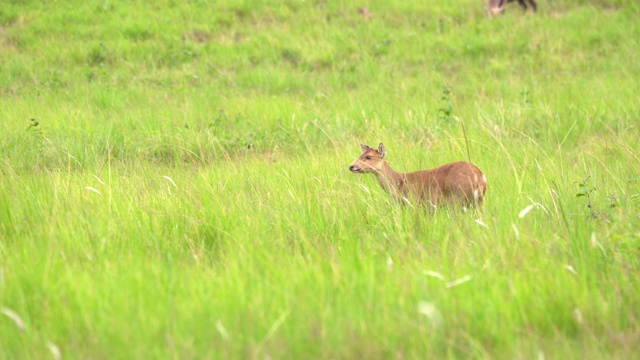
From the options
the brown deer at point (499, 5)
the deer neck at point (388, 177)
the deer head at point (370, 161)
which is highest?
the deer head at point (370, 161)

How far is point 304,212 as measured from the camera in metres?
4.93

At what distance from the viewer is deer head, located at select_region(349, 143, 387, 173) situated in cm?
646

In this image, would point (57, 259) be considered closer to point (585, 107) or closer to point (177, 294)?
point (177, 294)

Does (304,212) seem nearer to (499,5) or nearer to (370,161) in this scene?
(370,161)

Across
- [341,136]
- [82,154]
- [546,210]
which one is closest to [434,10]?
[341,136]

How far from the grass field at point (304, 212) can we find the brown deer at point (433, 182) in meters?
0.16

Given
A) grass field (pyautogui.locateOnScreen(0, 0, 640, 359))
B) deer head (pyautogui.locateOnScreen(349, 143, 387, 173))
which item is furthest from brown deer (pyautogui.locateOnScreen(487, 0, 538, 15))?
deer head (pyautogui.locateOnScreen(349, 143, 387, 173))

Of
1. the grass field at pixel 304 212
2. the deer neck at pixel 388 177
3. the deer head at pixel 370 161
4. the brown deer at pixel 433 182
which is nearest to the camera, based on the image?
the grass field at pixel 304 212

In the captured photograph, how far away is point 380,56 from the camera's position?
44.8 ft

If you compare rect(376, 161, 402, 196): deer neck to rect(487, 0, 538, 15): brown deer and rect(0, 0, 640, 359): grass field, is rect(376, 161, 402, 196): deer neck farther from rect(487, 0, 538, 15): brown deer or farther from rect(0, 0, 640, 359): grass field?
rect(487, 0, 538, 15): brown deer

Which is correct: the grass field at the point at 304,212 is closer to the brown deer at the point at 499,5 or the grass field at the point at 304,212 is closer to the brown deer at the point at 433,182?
the brown deer at the point at 433,182

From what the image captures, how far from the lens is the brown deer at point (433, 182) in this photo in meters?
5.68

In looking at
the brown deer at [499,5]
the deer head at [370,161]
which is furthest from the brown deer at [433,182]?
the brown deer at [499,5]

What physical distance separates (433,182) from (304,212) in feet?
5.06
